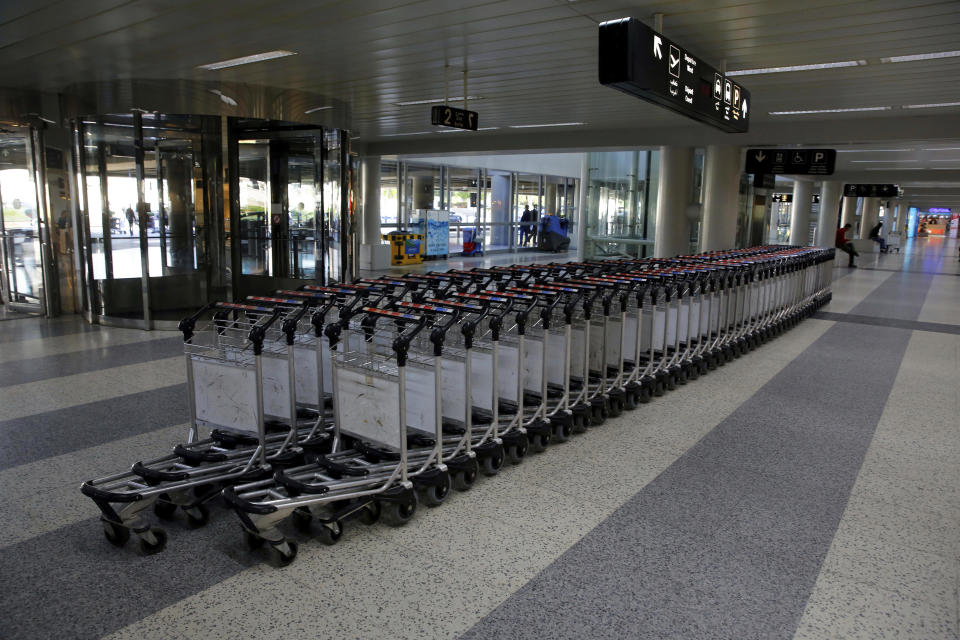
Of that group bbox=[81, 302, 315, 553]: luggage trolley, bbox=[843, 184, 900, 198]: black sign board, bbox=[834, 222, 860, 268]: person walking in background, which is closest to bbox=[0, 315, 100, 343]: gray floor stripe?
bbox=[81, 302, 315, 553]: luggage trolley

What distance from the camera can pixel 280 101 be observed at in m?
8.85

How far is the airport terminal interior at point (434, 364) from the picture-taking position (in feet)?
9.77

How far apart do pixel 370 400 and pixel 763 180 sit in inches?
476

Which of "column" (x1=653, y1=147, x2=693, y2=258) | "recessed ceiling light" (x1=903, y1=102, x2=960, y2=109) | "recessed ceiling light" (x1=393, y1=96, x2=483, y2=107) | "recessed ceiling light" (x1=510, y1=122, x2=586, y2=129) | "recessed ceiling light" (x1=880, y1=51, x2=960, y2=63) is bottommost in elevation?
"column" (x1=653, y1=147, x2=693, y2=258)

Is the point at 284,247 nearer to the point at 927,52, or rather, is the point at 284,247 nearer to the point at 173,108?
the point at 173,108

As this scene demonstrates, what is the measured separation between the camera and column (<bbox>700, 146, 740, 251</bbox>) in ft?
39.9

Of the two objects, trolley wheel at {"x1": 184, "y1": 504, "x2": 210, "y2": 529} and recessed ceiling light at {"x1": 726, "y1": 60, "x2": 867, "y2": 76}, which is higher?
recessed ceiling light at {"x1": 726, "y1": 60, "x2": 867, "y2": 76}

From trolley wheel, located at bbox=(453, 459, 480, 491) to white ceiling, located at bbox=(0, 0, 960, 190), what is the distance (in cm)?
344

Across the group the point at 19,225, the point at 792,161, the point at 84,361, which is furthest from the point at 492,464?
the point at 792,161

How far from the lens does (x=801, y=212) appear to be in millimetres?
23484

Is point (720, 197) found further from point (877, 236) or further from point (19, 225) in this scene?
point (877, 236)

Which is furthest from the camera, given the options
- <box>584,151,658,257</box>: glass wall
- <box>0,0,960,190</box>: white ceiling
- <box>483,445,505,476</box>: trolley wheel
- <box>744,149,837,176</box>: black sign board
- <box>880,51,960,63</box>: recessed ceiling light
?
<box>584,151,658,257</box>: glass wall

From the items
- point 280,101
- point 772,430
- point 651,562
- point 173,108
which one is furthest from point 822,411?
point 173,108

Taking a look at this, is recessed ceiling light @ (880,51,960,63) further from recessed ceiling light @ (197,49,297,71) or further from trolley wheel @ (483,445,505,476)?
recessed ceiling light @ (197,49,297,71)
